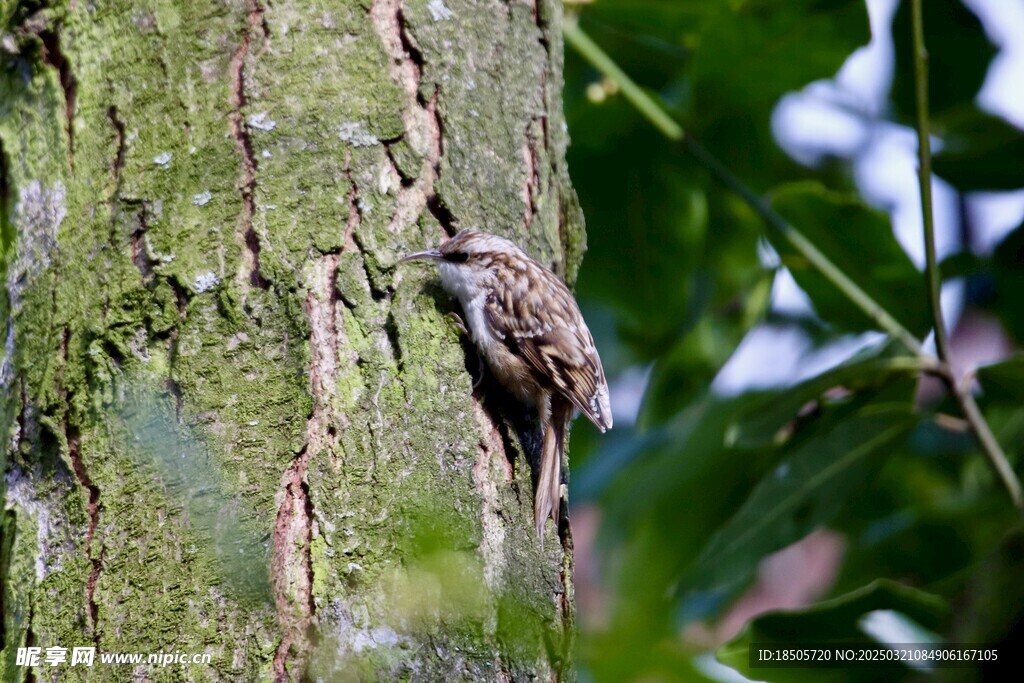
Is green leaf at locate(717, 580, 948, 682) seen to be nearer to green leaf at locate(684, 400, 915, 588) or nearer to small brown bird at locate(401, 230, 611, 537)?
small brown bird at locate(401, 230, 611, 537)

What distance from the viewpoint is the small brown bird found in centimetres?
201

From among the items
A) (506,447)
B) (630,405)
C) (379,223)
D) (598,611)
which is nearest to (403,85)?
(379,223)

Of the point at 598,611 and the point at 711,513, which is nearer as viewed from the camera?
the point at 598,611

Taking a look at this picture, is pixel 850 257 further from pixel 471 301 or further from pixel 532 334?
pixel 471 301

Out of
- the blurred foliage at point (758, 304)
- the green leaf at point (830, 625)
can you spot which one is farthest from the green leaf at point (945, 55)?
the green leaf at point (830, 625)

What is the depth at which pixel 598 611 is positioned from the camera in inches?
24.6

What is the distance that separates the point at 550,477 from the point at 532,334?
58 cm

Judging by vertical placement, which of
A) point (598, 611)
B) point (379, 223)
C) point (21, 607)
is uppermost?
point (379, 223)

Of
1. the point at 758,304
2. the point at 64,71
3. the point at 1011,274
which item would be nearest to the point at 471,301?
the point at 64,71

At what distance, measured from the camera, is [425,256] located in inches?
75.8

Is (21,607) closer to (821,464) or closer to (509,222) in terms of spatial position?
(509,222)

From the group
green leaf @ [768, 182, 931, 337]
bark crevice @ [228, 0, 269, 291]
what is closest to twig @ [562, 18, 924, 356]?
green leaf @ [768, 182, 931, 337]

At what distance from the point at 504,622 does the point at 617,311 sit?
258 centimetres

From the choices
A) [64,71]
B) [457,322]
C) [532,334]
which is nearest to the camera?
[64,71]
